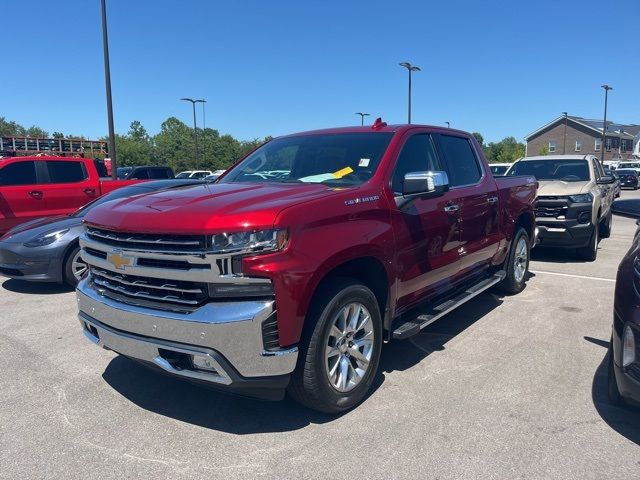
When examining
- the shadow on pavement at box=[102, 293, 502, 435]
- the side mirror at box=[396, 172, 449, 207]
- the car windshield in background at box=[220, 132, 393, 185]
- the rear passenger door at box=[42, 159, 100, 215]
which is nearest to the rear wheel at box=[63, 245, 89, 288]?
the shadow on pavement at box=[102, 293, 502, 435]

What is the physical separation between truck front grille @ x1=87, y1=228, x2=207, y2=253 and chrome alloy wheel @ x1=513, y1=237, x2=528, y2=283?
4579 mm

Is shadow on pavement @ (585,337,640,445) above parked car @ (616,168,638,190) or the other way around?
the other way around

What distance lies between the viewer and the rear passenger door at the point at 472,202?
4.88 metres

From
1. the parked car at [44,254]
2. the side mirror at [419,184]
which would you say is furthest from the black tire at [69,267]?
the side mirror at [419,184]

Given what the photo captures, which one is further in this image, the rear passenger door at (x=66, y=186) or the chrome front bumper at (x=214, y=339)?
the rear passenger door at (x=66, y=186)

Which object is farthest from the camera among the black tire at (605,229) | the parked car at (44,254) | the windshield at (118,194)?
the black tire at (605,229)

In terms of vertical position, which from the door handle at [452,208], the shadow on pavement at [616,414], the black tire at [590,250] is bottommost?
the shadow on pavement at [616,414]

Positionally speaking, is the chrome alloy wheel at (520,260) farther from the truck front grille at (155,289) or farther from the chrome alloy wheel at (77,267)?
the chrome alloy wheel at (77,267)

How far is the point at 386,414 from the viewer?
137 inches

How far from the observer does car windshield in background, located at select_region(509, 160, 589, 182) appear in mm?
9680

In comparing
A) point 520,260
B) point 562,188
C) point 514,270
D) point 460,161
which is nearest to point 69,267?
point 460,161

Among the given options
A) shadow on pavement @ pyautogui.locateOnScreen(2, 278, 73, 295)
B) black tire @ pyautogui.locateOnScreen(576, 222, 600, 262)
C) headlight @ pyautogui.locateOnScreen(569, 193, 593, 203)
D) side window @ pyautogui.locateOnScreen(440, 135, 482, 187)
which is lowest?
shadow on pavement @ pyautogui.locateOnScreen(2, 278, 73, 295)

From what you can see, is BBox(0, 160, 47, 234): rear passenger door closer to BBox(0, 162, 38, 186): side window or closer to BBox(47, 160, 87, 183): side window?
BBox(0, 162, 38, 186): side window

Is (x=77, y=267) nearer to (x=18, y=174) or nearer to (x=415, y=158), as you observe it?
(x=18, y=174)
